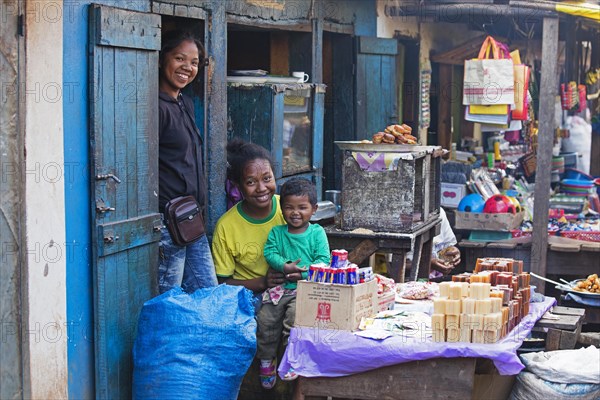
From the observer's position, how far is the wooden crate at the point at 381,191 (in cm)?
746

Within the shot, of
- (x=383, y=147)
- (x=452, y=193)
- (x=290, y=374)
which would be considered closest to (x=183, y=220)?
(x=290, y=374)

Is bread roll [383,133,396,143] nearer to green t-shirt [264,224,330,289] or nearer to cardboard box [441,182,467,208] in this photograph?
green t-shirt [264,224,330,289]

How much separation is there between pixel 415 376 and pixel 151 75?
2382mm

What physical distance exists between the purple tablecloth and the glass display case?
2.19 metres

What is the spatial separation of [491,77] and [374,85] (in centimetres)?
124

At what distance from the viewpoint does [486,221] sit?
1002cm

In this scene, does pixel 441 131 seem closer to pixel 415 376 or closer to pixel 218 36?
pixel 218 36

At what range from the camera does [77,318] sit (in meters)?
5.47

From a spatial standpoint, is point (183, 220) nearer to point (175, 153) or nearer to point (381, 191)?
point (175, 153)

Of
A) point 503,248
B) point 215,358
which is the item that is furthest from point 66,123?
point 503,248

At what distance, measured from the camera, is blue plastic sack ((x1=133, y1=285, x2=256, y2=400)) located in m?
5.57

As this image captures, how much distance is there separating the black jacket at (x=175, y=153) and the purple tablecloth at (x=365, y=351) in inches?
51.4

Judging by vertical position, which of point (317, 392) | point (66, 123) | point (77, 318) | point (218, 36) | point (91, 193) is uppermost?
point (218, 36)

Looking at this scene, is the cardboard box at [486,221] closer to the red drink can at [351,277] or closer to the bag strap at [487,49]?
the bag strap at [487,49]
